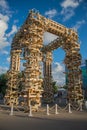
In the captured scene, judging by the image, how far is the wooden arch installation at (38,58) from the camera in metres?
22.5

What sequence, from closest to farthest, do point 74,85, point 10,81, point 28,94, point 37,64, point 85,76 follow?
point 28,94
point 37,64
point 74,85
point 10,81
point 85,76

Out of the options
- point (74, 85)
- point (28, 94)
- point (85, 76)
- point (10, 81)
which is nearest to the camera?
point (28, 94)

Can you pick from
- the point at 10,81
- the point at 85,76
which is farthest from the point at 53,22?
the point at 85,76

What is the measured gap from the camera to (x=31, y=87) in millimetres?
22000

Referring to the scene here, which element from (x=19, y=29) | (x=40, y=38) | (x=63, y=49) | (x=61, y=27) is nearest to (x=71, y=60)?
(x=63, y=49)

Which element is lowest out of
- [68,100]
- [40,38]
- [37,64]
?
[68,100]

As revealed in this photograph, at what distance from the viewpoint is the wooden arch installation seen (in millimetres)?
22484

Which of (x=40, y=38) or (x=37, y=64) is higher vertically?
(x=40, y=38)

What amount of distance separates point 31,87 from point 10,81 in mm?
11325

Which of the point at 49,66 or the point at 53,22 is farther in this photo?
the point at 49,66

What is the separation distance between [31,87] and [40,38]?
721 centimetres

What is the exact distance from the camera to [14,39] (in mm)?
33438

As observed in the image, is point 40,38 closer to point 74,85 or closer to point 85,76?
point 74,85

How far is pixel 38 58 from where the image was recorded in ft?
77.4
